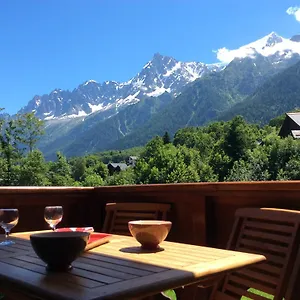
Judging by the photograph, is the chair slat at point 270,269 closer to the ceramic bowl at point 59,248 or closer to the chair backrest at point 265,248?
the chair backrest at point 265,248

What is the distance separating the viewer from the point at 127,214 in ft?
8.50

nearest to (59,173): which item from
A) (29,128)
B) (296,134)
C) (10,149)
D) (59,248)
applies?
(29,128)

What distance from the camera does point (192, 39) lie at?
614ft

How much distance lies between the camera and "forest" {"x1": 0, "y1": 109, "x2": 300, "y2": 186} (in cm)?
3100

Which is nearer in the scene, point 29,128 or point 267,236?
point 267,236

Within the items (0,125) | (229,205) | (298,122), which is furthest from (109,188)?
(298,122)

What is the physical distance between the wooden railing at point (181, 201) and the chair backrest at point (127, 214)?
18 centimetres

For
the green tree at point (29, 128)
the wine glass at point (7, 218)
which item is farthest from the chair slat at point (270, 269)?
the green tree at point (29, 128)

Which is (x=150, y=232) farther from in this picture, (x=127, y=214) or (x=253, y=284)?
(x=127, y=214)

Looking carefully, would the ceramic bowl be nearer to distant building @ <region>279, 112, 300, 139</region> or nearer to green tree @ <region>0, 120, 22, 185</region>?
green tree @ <region>0, 120, 22, 185</region>

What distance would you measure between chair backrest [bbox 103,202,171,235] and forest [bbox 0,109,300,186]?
2839cm

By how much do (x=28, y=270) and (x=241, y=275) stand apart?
1008 mm

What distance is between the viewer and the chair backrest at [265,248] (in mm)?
1641

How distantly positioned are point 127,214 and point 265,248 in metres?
1.03
